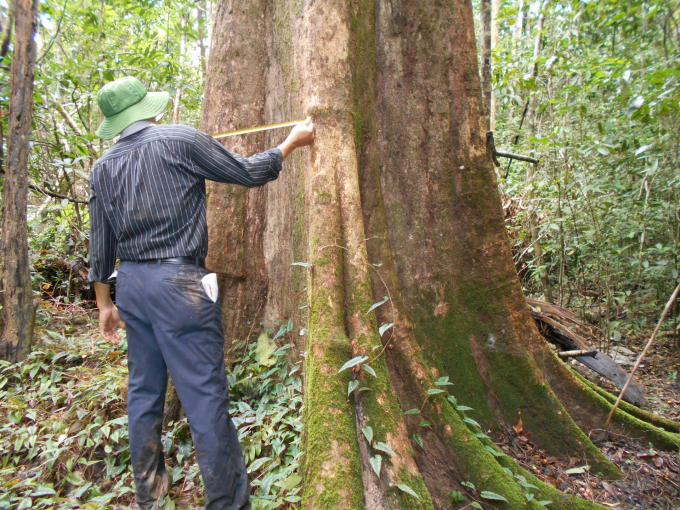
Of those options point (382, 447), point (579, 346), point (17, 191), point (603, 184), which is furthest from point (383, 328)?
point (603, 184)

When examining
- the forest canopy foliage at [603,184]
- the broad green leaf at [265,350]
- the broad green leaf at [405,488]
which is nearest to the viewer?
the broad green leaf at [405,488]

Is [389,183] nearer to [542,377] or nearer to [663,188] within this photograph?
[542,377]

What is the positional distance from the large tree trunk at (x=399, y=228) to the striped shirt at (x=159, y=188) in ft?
1.98

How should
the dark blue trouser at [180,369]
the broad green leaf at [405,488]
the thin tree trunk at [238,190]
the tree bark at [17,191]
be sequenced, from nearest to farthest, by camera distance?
the broad green leaf at [405,488] → the dark blue trouser at [180,369] → the thin tree trunk at [238,190] → the tree bark at [17,191]

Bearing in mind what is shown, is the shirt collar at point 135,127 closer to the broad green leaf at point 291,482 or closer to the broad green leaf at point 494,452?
the broad green leaf at point 291,482

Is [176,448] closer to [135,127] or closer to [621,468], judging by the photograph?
[135,127]

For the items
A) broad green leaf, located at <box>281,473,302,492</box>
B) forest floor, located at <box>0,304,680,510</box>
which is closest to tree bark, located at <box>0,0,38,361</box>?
forest floor, located at <box>0,304,680,510</box>

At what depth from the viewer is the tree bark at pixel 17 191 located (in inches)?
155

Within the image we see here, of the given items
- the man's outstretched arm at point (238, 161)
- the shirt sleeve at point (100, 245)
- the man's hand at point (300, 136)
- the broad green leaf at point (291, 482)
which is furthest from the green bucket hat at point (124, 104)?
the broad green leaf at point (291, 482)

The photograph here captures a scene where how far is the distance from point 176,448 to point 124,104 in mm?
2181

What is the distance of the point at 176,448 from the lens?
2945mm

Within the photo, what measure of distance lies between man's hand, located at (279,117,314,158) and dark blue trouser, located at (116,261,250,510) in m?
0.87

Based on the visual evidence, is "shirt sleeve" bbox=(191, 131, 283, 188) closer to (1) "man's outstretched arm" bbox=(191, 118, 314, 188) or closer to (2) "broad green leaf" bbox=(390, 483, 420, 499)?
(1) "man's outstretched arm" bbox=(191, 118, 314, 188)

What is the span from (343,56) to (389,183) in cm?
98
